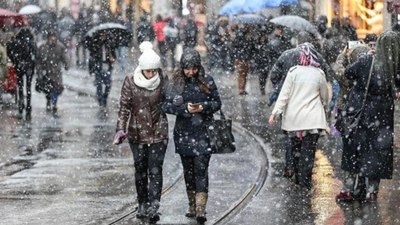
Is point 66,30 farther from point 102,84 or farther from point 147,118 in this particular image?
point 147,118

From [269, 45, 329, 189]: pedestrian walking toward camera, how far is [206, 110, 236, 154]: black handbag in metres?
1.67

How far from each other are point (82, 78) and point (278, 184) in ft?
62.7

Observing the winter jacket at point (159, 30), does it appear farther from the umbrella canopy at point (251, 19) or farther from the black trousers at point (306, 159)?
the black trousers at point (306, 159)

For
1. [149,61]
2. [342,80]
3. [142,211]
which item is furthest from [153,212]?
[342,80]

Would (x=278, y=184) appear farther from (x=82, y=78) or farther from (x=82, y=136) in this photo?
(x=82, y=78)

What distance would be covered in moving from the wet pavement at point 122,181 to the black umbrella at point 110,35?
427 centimetres

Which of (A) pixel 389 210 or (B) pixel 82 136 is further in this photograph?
(B) pixel 82 136

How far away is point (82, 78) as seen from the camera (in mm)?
31562

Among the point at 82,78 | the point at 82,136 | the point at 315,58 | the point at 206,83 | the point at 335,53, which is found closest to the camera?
the point at 206,83

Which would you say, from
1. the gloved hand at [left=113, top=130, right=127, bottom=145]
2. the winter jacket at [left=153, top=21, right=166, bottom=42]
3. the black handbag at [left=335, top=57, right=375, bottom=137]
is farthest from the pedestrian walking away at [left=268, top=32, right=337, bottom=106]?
the winter jacket at [left=153, top=21, right=166, bottom=42]

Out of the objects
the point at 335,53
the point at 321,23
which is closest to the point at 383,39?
the point at 335,53

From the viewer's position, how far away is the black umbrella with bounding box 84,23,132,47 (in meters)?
24.6

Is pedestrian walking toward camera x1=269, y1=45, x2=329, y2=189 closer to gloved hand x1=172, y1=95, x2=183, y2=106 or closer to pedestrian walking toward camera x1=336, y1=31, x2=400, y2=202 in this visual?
pedestrian walking toward camera x1=336, y1=31, x2=400, y2=202

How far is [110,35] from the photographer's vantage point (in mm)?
25438
